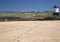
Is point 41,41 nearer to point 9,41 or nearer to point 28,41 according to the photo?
point 28,41

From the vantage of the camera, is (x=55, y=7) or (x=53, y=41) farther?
(x=55, y=7)

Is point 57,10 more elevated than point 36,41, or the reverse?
point 36,41

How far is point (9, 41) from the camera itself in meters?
Answer: 6.14

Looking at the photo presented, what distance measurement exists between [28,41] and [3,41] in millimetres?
922

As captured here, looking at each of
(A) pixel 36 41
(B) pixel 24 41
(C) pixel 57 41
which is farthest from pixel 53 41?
(B) pixel 24 41

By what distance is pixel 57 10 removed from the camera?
34.2 meters

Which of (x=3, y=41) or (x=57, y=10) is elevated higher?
(x=3, y=41)

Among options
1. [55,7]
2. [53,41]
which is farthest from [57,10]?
[53,41]

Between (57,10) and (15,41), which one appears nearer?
(15,41)

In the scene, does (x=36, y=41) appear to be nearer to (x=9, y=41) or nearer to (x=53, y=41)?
(x=53, y=41)

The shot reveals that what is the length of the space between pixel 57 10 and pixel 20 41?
28931 mm

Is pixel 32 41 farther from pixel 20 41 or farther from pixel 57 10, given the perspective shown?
pixel 57 10

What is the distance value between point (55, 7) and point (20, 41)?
29361mm

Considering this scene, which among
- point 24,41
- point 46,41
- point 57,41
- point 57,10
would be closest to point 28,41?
point 24,41
